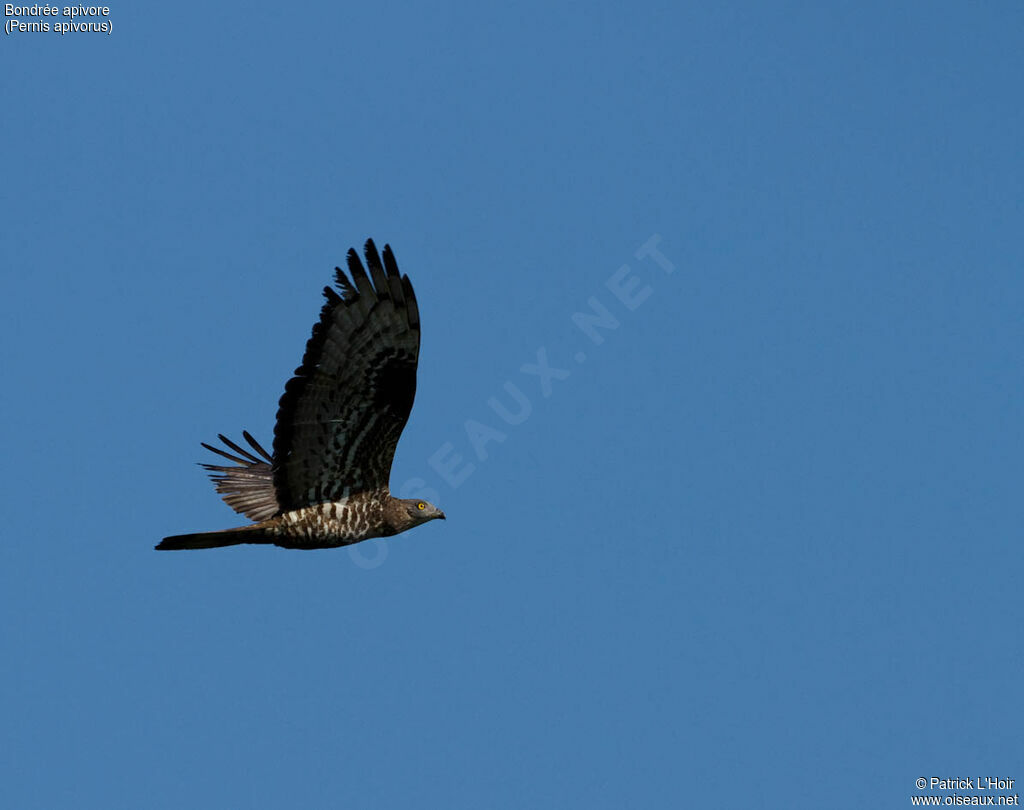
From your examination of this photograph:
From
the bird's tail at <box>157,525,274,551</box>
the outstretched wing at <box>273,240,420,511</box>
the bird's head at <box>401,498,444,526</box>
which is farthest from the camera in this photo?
the bird's head at <box>401,498,444,526</box>

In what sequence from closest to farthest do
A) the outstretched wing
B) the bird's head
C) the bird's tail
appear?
the outstretched wing → the bird's tail → the bird's head

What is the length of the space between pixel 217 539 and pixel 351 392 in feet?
7.00

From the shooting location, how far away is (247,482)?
17.7 m

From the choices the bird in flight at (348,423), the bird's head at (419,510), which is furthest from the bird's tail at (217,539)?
the bird's head at (419,510)

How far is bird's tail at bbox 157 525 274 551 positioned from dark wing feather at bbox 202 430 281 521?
2.48 metres

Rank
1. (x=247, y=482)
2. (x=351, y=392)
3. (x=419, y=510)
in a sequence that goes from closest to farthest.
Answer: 1. (x=351, y=392)
2. (x=419, y=510)
3. (x=247, y=482)

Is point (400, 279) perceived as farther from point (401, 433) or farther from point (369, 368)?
point (401, 433)

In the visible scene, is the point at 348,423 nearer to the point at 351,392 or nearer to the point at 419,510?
the point at 351,392

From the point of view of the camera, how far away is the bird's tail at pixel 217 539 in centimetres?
1381

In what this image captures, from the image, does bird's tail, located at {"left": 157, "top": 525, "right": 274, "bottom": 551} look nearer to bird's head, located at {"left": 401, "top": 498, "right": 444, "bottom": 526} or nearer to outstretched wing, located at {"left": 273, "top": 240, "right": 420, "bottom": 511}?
outstretched wing, located at {"left": 273, "top": 240, "right": 420, "bottom": 511}

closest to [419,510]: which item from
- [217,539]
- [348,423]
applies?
[348,423]

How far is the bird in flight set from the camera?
1345 cm

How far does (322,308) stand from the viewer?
44.1 feet

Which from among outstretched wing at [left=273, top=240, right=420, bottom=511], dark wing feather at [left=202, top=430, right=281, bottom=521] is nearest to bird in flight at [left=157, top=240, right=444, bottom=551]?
outstretched wing at [left=273, top=240, right=420, bottom=511]
